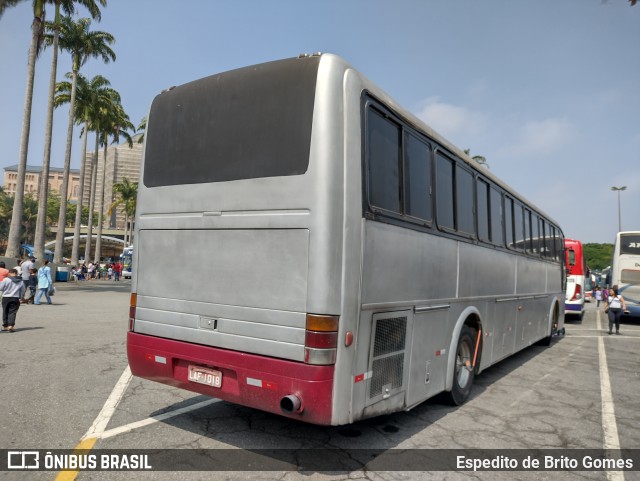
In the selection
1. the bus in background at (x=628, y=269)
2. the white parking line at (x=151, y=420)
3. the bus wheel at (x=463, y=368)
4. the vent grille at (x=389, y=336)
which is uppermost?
the bus in background at (x=628, y=269)

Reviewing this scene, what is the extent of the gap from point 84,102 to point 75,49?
19.6 ft

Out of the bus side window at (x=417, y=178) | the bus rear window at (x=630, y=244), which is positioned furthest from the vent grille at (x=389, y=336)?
the bus rear window at (x=630, y=244)

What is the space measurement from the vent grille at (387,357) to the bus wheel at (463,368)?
156cm

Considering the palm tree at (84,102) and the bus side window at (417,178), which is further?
the palm tree at (84,102)

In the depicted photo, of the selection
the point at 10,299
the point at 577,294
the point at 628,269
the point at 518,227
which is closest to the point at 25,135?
the point at 10,299

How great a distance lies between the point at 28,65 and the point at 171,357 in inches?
1049

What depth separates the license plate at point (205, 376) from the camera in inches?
160

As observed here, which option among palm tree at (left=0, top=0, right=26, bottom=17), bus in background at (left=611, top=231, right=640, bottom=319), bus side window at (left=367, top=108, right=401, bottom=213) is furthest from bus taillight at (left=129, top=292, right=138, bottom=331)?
palm tree at (left=0, top=0, right=26, bottom=17)

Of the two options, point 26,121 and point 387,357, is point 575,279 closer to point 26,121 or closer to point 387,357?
point 387,357

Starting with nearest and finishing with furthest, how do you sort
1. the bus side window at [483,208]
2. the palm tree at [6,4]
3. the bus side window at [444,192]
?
1. the bus side window at [444,192]
2. the bus side window at [483,208]
3. the palm tree at [6,4]

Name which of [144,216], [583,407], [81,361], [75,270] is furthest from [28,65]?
[583,407]

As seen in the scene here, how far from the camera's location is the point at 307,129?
3.81 metres

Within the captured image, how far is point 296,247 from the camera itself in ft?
12.2

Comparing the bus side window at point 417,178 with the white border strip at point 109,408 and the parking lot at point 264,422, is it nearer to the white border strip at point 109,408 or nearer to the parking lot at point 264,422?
the parking lot at point 264,422
